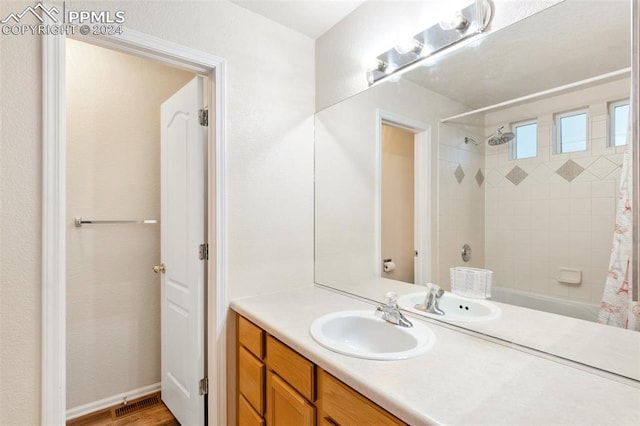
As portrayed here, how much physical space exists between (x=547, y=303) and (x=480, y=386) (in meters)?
0.44

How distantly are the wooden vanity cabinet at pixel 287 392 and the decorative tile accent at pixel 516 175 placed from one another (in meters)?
0.88

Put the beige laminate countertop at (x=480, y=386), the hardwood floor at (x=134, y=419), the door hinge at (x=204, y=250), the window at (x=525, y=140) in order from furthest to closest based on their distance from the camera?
1. the hardwood floor at (x=134, y=419)
2. the door hinge at (x=204, y=250)
3. the window at (x=525, y=140)
4. the beige laminate countertop at (x=480, y=386)

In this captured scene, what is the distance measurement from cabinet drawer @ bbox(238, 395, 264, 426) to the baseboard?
1.07m

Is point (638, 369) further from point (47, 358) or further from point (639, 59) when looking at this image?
point (47, 358)

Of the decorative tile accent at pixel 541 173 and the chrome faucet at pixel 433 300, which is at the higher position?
the decorative tile accent at pixel 541 173

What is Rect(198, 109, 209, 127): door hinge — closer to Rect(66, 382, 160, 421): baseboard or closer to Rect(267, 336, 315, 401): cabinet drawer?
Rect(267, 336, 315, 401): cabinet drawer

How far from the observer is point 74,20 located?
1.21m

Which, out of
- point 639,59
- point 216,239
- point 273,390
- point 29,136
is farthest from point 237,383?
point 639,59

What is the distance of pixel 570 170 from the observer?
38.4 inches

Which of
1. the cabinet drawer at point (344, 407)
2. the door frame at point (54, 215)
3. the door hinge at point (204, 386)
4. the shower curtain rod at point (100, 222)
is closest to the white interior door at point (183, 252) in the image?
the door hinge at point (204, 386)

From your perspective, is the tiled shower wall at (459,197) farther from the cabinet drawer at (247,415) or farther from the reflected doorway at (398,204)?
the cabinet drawer at (247,415)

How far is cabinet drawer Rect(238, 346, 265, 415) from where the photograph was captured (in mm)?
1351

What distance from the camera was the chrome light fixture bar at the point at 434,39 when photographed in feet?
3.84

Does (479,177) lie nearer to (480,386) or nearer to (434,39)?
(434,39)
